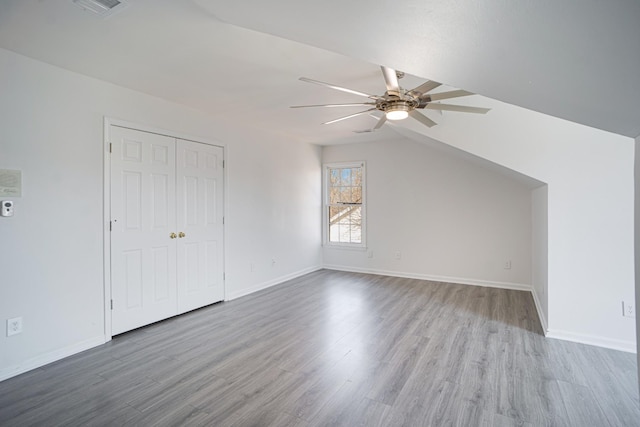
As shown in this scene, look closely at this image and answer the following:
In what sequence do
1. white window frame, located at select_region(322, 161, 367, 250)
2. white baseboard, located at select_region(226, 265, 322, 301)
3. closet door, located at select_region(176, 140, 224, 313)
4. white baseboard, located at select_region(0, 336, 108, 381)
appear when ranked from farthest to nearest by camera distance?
white window frame, located at select_region(322, 161, 367, 250)
white baseboard, located at select_region(226, 265, 322, 301)
closet door, located at select_region(176, 140, 224, 313)
white baseboard, located at select_region(0, 336, 108, 381)

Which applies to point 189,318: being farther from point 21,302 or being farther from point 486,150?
point 486,150

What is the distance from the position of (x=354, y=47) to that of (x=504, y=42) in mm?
695

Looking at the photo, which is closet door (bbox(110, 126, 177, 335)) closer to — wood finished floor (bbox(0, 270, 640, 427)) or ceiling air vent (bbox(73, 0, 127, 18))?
wood finished floor (bbox(0, 270, 640, 427))

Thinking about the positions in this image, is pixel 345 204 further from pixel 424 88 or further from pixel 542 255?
pixel 424 88

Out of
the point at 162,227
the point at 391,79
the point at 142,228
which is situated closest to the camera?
the point at 391,79

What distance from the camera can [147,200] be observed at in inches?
138

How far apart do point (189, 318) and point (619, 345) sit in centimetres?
442

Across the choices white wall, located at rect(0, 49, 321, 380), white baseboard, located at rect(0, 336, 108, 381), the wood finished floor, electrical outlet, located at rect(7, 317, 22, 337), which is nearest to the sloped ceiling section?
the wood finished floor

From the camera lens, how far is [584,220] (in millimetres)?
3043

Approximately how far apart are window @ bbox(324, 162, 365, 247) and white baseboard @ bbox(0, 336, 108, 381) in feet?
14.3

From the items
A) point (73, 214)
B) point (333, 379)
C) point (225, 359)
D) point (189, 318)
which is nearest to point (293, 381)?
point (333, 379)

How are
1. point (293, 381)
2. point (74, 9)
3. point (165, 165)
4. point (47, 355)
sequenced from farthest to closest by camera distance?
1. point (165, 165)
2. point (47, 355)
3. point (293, 381)
4. point (74, 9)

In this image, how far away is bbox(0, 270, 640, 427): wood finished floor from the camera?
2.03 meters

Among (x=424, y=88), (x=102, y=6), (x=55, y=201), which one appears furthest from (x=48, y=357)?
(x=424, y=88)
